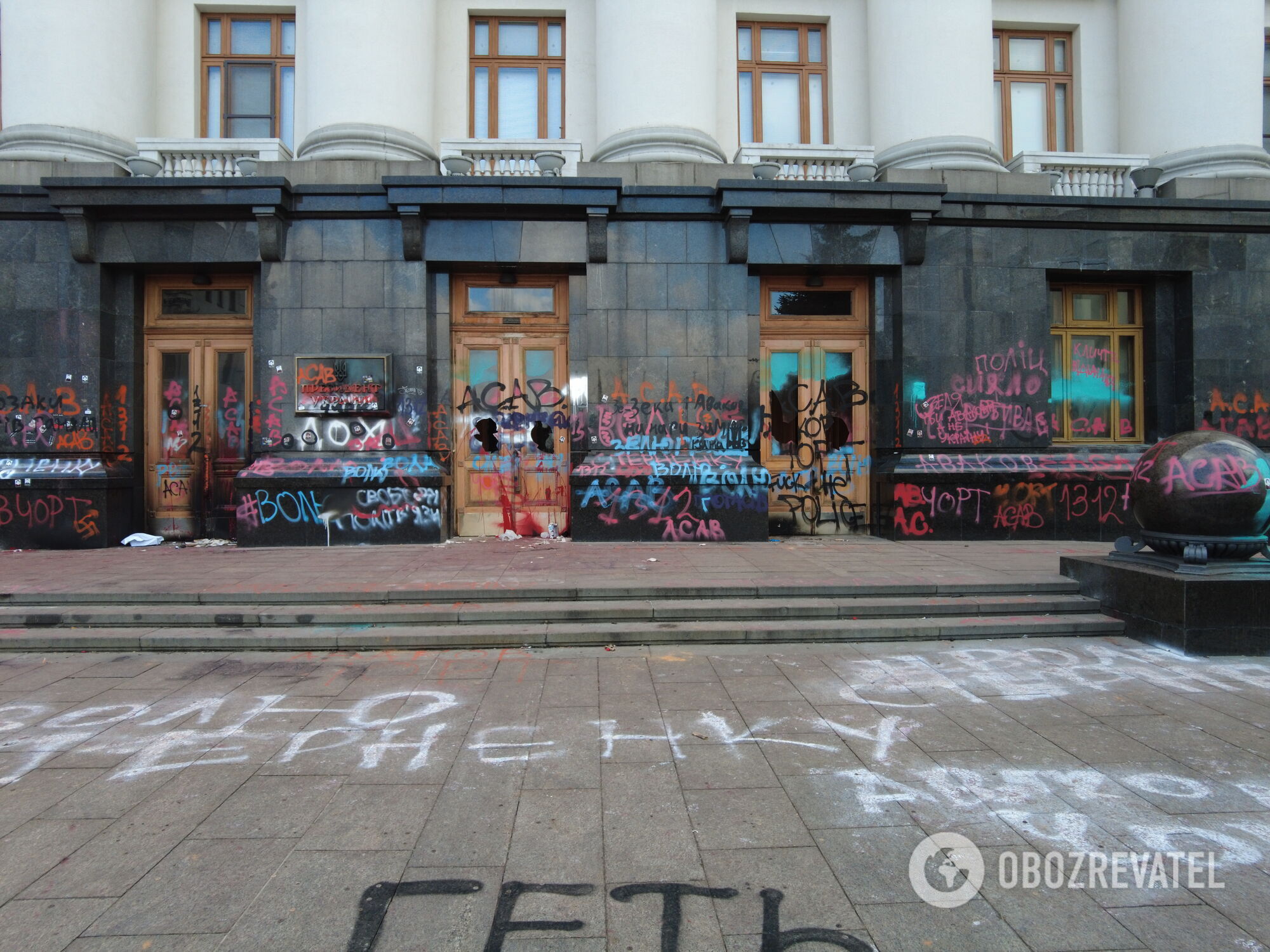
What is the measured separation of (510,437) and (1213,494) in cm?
925

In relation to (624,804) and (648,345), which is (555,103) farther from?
(624,804)

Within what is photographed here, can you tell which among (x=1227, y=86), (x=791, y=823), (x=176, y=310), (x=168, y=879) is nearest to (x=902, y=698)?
(x=791, y=823)

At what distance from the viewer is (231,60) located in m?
12.9

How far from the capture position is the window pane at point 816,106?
13273mm

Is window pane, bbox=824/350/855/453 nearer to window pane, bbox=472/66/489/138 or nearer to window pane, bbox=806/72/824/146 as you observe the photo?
window pane, bbox=806/72/824/146

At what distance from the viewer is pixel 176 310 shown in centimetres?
1221

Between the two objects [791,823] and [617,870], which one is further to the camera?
[791,823]

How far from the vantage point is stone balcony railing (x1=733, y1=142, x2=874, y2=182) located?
474 inches

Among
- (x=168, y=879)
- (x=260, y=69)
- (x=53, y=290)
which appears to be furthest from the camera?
(x=260, y=69)

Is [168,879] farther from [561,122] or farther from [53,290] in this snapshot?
[561,122]

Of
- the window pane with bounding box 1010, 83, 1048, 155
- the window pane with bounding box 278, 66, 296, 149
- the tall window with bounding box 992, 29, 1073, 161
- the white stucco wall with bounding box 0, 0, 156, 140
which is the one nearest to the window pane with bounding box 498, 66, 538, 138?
the window pane with bounding box 278, 66, 296, 149

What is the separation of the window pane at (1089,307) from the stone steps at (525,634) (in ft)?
24.9

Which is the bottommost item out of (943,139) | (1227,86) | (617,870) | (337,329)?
(617,870)

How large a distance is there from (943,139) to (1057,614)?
8.50 metres
